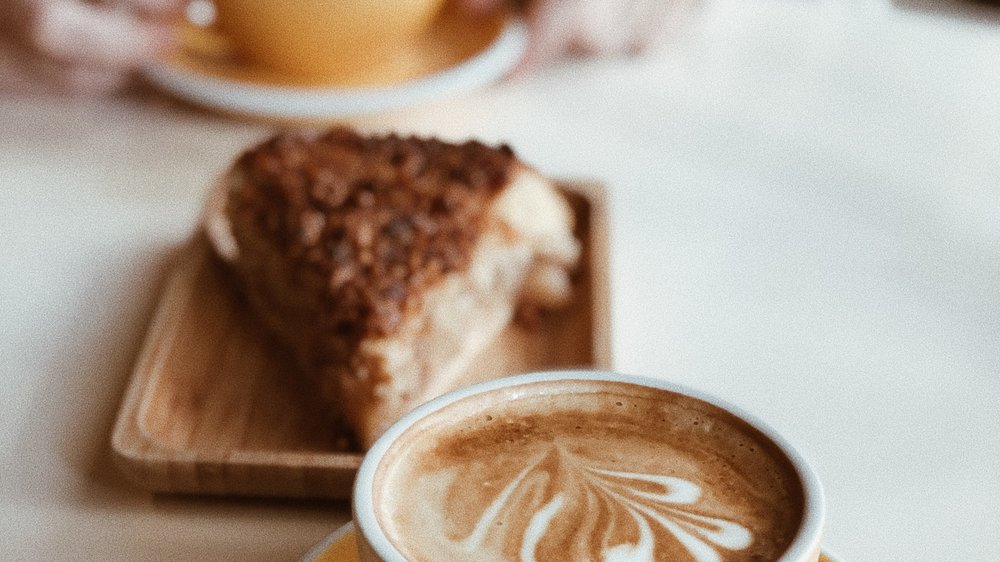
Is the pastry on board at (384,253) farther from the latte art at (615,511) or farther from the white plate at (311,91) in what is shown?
the latte art at (615,511)

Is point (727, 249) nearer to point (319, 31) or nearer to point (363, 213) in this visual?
point (363, 213)

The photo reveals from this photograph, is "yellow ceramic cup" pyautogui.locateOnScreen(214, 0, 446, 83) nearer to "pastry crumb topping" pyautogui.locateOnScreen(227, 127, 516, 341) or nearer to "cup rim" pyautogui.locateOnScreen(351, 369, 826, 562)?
"pastry crumb topping" pyautogui.locateOnScreen(227, 127, 516, 341)

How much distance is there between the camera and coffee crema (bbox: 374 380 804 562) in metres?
0.48

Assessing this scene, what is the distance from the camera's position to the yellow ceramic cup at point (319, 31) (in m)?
1.10

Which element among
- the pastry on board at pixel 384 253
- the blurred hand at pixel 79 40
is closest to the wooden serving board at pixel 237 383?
the pastry on board at pixel 384 253

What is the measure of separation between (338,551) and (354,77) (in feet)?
2.37

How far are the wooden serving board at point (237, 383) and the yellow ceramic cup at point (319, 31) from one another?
300mm

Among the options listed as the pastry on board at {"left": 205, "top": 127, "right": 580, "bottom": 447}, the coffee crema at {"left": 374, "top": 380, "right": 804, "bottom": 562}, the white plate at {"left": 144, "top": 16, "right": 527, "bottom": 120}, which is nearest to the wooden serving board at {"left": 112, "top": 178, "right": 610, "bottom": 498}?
the pastry on board at {"left": 205, "top": 127, "right": 580, "bottom": 447}

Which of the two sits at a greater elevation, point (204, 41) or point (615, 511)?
point (615, 511)

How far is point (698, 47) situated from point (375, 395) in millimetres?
766

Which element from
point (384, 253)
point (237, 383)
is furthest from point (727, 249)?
point (237, 383)

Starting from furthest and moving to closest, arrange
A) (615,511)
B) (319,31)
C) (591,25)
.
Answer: (591,25) < (319,31) < (615,511)

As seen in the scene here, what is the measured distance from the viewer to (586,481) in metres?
0.51

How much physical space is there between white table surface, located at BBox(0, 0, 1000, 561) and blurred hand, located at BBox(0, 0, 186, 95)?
4cm
